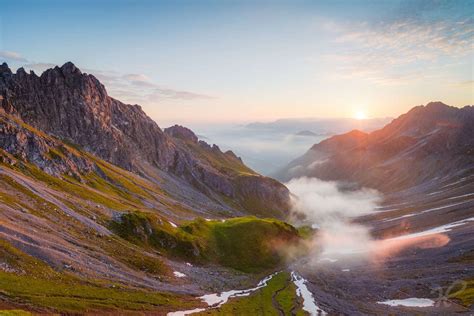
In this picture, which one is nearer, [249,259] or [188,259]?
[188,259]

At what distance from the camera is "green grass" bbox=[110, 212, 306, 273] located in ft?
430

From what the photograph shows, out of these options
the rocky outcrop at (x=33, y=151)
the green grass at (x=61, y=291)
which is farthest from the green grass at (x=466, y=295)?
the rocky outcrop at (x=33, y=151)

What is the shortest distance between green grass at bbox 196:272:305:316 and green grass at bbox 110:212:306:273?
2180cm

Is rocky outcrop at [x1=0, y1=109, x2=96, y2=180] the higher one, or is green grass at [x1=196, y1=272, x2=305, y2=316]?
rocky outcrop at [x1=0, y1=109, x2=96, y2=180]

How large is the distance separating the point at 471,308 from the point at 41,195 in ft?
422

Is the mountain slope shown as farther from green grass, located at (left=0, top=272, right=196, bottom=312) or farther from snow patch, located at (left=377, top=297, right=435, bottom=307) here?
snow patch, located at (left=377, top=297, right=435, bottom=307)

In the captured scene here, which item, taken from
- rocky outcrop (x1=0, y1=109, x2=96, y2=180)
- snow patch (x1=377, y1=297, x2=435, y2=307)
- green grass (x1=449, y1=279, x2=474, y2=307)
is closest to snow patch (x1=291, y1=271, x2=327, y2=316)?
snow patch (x1=377, y1=297, x2=435, y2=307)

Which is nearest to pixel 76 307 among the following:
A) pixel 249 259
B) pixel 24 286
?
pixel 24 286

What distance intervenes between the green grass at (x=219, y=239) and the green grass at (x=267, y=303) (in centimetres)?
2180

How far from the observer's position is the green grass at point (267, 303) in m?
97.1

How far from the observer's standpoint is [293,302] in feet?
370

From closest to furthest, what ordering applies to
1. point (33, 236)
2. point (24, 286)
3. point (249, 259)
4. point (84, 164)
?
point (24, 286) < point (33, 236) < point (249, 259) < point (84, 164)

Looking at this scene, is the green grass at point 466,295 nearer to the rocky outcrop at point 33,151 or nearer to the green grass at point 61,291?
the green grass at point 61,291

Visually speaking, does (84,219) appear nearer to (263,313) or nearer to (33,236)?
(33,236)
